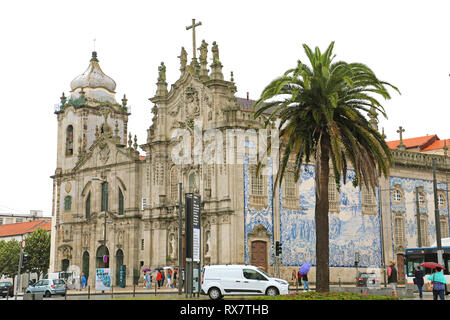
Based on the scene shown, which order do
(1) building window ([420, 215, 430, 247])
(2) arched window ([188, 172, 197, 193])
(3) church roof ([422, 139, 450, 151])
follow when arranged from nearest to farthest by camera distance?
(2) arched window ([188, 172, 197, 193])
(1) building window ([420, 215, 430, 247])
(3) church roof ([422, 139, 450, 151])

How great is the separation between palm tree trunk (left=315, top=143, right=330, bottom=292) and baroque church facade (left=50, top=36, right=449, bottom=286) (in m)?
21.3

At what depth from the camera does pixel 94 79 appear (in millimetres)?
70688

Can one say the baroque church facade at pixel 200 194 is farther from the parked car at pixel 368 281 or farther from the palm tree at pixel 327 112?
the palm tree at pixel 327 112

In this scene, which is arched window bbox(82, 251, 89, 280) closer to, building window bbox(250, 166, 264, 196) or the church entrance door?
the church entrance door

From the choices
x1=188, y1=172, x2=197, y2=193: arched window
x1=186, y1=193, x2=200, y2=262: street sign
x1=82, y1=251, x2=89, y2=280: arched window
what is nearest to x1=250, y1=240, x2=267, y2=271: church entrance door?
x1=188, y1=172, x2=197, y2=193: arched window

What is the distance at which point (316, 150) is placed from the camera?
1206 inches

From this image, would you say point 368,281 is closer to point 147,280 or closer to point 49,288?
point 147,280

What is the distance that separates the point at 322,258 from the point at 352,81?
7840mm

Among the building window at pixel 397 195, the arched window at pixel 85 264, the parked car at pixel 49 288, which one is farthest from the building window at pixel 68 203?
the building window at pixel 397 195

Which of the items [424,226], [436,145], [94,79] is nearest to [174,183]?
[94,79]

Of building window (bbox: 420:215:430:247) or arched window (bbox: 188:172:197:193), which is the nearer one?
arched window (bbox: 188:172:197:193)

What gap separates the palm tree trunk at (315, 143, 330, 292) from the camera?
94.5ft

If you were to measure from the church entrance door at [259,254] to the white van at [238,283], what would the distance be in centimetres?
1593
